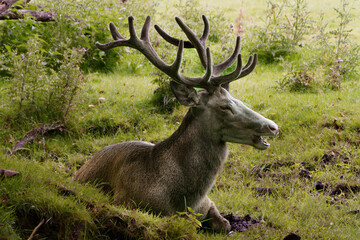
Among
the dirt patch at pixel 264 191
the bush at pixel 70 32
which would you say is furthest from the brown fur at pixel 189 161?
the bush at pixel 70 32

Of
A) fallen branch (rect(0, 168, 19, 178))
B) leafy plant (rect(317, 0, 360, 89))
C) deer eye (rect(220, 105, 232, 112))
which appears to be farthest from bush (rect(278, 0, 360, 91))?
fallen branch (rect(0, 168, 19, 178))

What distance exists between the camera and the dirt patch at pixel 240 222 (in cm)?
485

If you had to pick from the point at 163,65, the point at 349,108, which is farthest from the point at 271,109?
the point at 163,65

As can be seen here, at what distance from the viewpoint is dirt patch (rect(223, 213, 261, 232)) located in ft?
15.9

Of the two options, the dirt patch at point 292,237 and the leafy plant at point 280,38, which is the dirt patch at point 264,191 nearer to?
the dirt patch at point 292,237

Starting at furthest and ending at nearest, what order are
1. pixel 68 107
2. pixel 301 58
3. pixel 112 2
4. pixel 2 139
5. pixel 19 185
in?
pixel 112 2 < pixel 301 58 < pixel 68 107 < pixel 2 139 < pixel 19 185

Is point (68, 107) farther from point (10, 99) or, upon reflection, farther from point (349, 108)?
point (349, 108)

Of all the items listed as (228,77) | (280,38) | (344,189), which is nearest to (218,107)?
(228,77)

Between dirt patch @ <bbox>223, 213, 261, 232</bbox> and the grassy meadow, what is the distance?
11 centimetres

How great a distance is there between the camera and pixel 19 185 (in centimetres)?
368

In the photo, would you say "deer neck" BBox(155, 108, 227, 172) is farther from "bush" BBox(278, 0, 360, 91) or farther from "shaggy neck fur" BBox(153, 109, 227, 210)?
"bush" BBox(278, 0, 360, 91)

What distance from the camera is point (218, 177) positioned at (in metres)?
6.38

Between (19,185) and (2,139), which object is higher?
(19,185)

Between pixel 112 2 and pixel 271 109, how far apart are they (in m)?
5.78
